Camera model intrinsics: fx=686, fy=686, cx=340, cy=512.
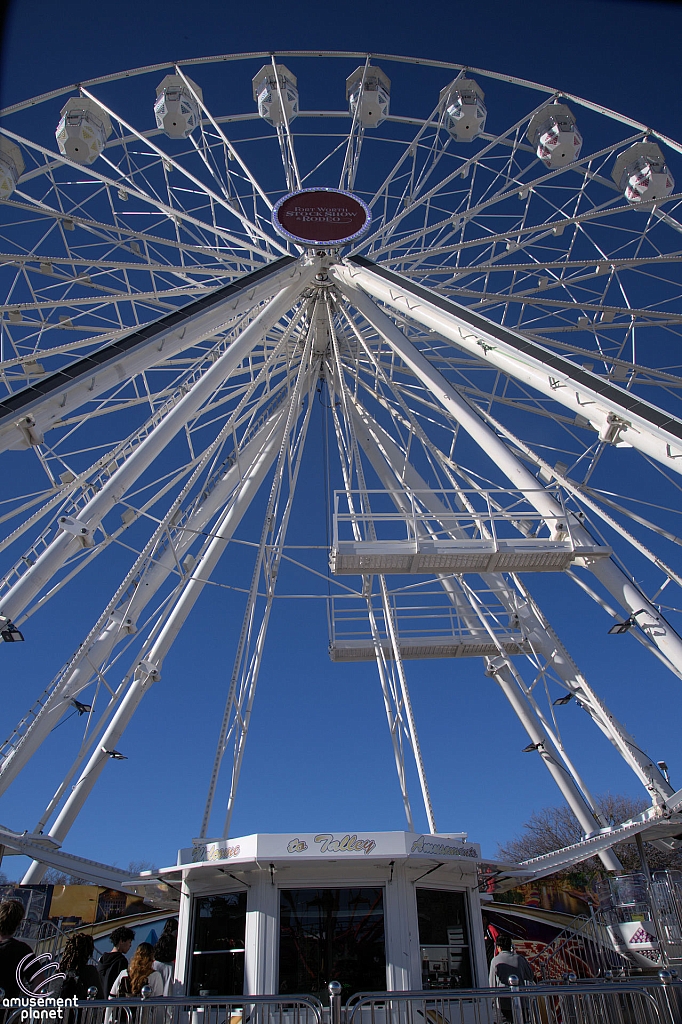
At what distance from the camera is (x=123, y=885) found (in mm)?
12391

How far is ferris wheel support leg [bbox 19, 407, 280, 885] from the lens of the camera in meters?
15.4

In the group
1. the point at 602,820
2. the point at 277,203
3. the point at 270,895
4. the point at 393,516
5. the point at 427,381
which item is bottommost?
the point at 270,895

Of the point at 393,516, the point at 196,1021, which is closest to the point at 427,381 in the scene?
the point at 393,516

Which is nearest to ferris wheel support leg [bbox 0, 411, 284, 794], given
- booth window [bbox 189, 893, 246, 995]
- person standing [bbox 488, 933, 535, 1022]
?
booth window [bbox 189, 893, 246, 995]

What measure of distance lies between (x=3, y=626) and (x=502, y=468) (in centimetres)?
867

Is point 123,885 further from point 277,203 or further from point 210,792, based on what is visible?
point 277,203

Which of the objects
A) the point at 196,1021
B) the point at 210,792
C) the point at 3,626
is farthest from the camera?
the point at 210,792

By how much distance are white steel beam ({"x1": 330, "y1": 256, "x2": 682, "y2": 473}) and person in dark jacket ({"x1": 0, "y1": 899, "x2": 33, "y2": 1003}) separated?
9157 mm

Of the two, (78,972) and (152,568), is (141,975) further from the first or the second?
(152,568)

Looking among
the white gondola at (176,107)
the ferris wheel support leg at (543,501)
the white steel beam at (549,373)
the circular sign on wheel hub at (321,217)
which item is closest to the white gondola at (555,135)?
the circular sign on wheel hub at (321,217)

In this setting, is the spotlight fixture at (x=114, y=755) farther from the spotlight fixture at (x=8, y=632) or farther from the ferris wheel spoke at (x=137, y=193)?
the ferris wheel spoke at (x=137, y=193)

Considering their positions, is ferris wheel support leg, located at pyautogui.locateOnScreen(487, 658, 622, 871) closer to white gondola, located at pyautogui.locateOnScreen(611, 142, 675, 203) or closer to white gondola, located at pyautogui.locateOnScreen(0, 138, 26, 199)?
white gondola, located at pyautogui.locateOnScreen(611, 142, 675, 203)

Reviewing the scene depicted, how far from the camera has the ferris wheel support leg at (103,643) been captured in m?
12.6

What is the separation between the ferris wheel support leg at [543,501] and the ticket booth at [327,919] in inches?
194
